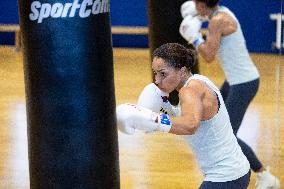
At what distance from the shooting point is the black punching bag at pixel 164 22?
6.75 metres

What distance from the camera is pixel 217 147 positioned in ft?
11.1

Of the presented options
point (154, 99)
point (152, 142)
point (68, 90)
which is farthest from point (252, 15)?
point (154, 99)

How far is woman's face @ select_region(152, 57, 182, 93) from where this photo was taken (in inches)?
129

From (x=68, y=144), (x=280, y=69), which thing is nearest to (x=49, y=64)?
(x=68, y=144)

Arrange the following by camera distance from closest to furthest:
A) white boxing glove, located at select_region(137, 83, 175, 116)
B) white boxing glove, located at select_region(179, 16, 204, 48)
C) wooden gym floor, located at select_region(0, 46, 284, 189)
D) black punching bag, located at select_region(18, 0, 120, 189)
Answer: white boxing glove, located at select_region(137, 83, 175, 116) → black punching bag, located at select_region(18, 0, 120, 189) → wooden gym floor, located at select_region(0, 46, 284, 189) → white boxing glove, located at select_region(179, 16, 204, 48)

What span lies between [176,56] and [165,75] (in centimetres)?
11

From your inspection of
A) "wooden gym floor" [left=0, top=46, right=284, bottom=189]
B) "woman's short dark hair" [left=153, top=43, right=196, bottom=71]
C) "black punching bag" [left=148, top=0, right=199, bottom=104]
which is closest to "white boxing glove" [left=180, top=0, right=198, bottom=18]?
"black punching bag" [left=148, top=0, right=199, bottom=104]

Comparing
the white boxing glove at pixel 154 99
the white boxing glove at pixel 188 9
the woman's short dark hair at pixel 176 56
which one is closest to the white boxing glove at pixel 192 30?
the white boxing glove at pixel 188 9

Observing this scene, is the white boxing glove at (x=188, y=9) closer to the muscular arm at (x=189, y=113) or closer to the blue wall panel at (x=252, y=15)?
the muscular arm at (x=189, y=113)

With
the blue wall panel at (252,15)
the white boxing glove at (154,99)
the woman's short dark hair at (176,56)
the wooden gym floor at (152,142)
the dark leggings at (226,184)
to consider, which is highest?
the woman's short dark hair at (176,56)

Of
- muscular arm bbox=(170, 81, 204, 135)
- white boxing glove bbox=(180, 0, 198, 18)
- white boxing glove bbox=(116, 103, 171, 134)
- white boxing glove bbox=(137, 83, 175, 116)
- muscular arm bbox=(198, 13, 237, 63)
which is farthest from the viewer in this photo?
white boxing glove bbox=(180, 0, 198, 18)

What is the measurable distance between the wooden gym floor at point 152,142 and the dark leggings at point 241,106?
1.22 ft

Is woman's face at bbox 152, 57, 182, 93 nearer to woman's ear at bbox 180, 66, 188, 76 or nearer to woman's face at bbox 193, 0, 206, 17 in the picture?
woman's ear at bbox 180, 66, 188, 76

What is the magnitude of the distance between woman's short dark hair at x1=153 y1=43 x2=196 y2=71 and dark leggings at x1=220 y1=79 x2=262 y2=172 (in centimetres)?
172
